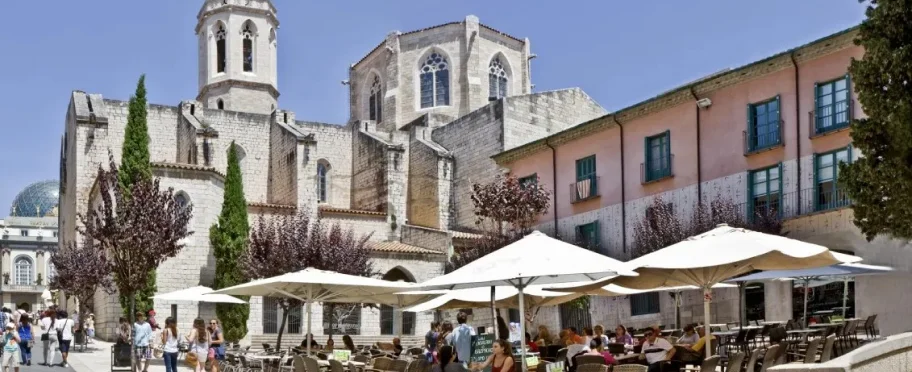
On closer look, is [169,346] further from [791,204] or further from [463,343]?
[791,204]

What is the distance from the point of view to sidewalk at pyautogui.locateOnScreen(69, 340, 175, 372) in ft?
75.1

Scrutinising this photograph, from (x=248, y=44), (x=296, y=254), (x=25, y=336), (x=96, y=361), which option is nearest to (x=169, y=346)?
(x=25, y=336)

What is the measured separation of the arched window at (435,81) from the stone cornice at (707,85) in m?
16.3

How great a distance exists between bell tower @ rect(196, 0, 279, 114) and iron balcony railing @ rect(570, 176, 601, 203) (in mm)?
23681

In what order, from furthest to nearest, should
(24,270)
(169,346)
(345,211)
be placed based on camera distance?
(24,270) → (345,211) → (169,346)

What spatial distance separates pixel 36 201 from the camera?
121 meters

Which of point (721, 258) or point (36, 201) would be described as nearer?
point (721, 258)

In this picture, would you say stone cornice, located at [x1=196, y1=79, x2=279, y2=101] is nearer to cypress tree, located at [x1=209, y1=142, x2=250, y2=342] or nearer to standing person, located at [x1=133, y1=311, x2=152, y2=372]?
cypress tree, located at [x1=209, y1=142, x2=250, y2=342]

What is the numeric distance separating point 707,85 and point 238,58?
29.5m

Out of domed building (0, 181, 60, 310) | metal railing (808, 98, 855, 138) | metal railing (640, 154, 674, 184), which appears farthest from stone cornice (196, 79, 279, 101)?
domed building (0, 181, 60, 310)

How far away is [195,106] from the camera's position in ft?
146

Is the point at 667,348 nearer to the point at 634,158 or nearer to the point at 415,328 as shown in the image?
the point at 634,158

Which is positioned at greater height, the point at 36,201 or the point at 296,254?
the point at 36,201

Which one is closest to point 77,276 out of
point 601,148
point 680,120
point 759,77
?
point 601,148
